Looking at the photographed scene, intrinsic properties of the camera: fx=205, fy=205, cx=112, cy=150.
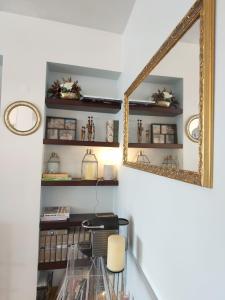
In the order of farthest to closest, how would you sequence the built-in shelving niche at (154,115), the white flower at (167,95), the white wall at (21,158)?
1. the white wall at (21,158)
2. the white flower at (167,95)
3. the built-in shelving niche at (154,115)

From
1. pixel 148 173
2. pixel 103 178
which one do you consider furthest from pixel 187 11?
pixel 103 178

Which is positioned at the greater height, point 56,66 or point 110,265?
point 56,66

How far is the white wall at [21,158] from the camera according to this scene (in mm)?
1771

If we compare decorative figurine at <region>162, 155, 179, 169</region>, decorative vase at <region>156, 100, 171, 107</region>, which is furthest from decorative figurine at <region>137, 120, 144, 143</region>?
decorative figurine at <region>162, 155, 179, 169</region>

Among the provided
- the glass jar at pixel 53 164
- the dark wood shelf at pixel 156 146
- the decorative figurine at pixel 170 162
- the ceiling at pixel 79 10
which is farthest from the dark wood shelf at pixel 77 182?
the ceiling at pixel 79 10

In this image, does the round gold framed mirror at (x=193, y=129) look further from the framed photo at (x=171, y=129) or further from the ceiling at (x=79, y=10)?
the ceiling at (x=79, y=10)

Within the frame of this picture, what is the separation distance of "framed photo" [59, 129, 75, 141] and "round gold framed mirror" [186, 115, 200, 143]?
1.39 m

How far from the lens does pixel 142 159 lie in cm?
135

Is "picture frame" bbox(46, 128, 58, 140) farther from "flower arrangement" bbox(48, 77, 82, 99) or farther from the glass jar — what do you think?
"flower arrangement" bbox(48, 77, 82, 99)

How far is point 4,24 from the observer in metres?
1.80

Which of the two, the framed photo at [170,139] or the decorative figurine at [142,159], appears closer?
the framed photo at [170,139]

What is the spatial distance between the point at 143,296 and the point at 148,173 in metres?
0.76

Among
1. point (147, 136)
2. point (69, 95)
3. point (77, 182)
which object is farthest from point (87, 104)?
point (147, 136)

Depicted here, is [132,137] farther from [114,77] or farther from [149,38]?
[114,77]
